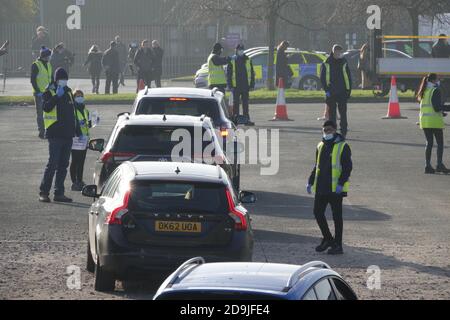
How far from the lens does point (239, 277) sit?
7246 millimetres

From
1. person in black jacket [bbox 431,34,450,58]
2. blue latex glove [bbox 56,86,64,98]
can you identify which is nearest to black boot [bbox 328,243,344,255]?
blue latex glove [bbox 56,86,64,98]

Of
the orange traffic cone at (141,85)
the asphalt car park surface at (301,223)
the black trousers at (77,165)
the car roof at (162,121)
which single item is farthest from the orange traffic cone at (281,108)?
the car roof at (162,121)

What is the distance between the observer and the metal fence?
197 ft

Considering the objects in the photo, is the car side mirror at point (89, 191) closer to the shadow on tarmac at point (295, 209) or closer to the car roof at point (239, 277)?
the shadow on tarmac at point (295, 209)

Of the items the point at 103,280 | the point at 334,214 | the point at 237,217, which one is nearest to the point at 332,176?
the point at 334,214

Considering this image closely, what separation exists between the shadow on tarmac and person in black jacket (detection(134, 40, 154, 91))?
72.1ft

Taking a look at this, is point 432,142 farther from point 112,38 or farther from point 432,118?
point 112,38

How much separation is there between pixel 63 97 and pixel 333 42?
42024mm

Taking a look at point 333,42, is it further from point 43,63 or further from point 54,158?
point 54,158

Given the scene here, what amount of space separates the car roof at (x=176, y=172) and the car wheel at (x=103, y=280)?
0.91 metres

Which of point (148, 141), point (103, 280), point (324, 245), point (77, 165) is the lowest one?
point (324, 245)

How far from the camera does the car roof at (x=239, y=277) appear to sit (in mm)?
Result: 7039

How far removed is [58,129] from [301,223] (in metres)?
3.96

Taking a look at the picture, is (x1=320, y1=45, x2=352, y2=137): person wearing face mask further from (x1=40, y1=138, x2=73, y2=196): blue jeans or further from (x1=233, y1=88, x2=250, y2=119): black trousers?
(x1=40, y1=138, x2=73, y2=196): blue jeans
